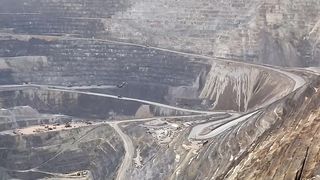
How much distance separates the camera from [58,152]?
63719 millimetres

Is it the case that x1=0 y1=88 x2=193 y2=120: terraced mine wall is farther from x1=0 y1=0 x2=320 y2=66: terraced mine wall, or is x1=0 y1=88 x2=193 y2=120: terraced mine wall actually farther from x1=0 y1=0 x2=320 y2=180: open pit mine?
x1=0 y1=0 x2=320 y2=66: terraced mine wall

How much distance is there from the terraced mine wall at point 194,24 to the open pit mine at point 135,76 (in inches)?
5.9

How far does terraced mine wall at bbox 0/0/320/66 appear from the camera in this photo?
78.8 meters

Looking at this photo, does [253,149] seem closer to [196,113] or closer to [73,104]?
[196,113]

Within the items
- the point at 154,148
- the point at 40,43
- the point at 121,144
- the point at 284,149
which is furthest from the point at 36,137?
the point at 284,149

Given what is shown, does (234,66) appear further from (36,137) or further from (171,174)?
(171,174)

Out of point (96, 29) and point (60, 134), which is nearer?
point (60, 134)

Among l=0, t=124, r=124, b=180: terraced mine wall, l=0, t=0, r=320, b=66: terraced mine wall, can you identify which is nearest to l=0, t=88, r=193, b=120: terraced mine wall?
l=0, t=124, r=124, b=180: terraced mine wall

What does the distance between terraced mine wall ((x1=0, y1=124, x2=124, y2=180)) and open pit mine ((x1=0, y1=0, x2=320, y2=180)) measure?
0.12 meters

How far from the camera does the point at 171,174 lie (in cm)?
4406

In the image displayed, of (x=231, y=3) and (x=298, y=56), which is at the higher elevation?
(x=231, y=3)

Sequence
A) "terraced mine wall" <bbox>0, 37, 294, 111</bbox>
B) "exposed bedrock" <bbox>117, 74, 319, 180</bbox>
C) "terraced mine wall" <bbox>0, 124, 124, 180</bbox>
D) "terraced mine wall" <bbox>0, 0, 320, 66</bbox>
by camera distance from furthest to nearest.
Answer: "terraced mine wall" <bbox>0, 0, 320, 66</bbox>, "terraced mine wall" <bbox>0, 37, 294, 111</bbox>, "terraced mine wall" <bbox>0, 124, 124, 180</bbox>, "exposed bedrock" <bbox>117, 74, 319, 180</bbox>

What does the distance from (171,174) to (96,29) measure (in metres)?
46.7

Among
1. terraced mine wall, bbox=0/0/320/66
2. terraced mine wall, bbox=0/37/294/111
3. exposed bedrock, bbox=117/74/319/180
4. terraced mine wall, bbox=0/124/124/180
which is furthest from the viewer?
terraced mine wall, bbox=0/0/320/66
